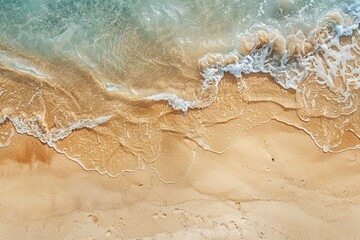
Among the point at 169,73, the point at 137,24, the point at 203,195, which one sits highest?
the point at 137,24

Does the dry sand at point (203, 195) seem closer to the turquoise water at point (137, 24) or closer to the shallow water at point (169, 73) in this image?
the shallow water at point (169, 73)

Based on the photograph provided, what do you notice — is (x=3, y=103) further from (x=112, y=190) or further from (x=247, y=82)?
(x=247, y=82)

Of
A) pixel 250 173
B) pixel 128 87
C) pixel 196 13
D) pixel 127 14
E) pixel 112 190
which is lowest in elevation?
pixel 112 190

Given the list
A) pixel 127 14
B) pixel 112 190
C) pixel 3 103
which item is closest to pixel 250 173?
pixel 112 190

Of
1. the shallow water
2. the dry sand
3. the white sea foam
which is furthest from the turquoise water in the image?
the dry sand

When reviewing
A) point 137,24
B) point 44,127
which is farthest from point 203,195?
point 137,24

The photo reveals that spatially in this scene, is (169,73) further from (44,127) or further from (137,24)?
(44,127)
